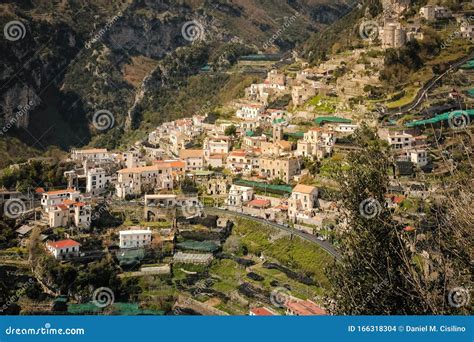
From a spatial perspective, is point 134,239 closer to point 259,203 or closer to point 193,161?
point 259,203

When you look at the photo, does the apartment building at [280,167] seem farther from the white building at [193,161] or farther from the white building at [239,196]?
the white building at [193,161]

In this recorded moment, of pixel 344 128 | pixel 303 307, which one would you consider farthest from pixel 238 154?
pixel 303 307

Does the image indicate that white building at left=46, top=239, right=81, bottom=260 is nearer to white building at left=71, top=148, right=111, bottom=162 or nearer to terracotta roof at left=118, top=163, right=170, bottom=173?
terracotta roof at left=118, top=163, right=170, bottom=173

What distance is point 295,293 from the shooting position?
18.9 meters

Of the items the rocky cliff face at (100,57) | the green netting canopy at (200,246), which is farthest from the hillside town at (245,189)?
the rocky cliff face at (100,57)

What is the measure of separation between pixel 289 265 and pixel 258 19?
66.7 meters

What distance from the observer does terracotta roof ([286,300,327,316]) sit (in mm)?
16578

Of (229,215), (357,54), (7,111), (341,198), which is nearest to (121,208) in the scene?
(229,215)

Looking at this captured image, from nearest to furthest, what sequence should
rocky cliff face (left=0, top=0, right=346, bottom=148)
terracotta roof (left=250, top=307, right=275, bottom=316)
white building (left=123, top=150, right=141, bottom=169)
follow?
terracotta roof (left=250, top=307, right=275, bottom=316), white building (left=123, top=150, right=141, bottom=169), rocky cliff face (left=0, top=0, right=346, bottom=148)

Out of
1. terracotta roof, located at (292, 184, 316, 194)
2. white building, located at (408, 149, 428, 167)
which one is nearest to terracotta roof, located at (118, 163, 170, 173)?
terracotta roof, located at (292, 184, 316, 194)

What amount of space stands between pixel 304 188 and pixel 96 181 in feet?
30.5

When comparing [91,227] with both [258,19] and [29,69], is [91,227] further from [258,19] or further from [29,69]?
[258,19]

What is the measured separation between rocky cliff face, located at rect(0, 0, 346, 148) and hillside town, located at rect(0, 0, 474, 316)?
18947mm

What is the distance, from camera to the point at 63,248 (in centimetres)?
2155
